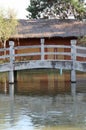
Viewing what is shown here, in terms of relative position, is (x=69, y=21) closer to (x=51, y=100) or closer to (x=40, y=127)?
(x=51, y=100)

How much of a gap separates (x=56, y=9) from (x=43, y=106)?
35.4 meters

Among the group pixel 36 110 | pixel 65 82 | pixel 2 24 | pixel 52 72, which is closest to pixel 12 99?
pixel 36 110

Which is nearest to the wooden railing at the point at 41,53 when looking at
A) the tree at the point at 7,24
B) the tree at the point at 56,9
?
the tree at the point at 7,24

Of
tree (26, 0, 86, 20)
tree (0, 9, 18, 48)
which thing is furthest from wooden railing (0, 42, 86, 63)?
tree (26, 0, 86, 20)

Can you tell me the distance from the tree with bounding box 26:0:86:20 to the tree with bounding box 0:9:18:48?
1350cm

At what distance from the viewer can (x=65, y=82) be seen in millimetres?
23406

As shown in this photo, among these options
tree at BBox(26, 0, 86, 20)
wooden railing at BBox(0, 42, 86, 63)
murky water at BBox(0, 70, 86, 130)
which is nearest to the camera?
murky water at BBox(0, 70, 86, 130)

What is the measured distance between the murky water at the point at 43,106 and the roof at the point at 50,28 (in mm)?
12836

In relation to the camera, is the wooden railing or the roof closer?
the wooden railing

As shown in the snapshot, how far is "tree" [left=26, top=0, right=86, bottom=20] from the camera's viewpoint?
47.9m

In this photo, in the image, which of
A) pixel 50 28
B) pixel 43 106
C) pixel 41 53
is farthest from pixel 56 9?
pixel 43 106

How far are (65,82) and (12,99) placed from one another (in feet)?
23.5

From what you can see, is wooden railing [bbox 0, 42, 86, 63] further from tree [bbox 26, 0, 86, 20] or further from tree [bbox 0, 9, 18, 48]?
tree [bbox 26, 0, 86, 20]

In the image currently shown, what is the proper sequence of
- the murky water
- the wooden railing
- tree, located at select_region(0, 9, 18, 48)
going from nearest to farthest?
1. the murky water
2. the wooden railing
3. tree, located at select_region(0, 9, 18, 48)
